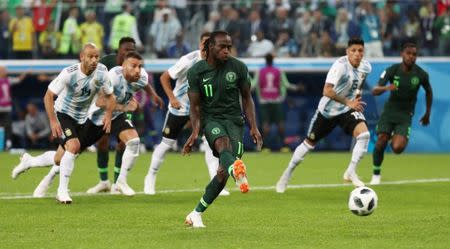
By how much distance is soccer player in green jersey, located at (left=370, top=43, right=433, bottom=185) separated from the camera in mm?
20019

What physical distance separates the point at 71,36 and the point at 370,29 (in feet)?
25.8

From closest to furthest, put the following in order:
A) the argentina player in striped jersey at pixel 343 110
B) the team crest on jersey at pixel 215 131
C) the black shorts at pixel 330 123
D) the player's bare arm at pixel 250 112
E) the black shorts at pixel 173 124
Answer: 1. the team crest on jersey at pixel 215 131
2. the player's bare arm at pixel 250 112
3. the argentina player in striped jersey at pixel 343 110
4. the black shorts at pixel 173 124
5. the black shorts at pixel 330 123

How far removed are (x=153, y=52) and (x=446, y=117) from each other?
25.9ft

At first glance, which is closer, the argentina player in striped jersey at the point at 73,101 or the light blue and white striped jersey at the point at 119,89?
the argentina player in striped jersey at the point at 73,101

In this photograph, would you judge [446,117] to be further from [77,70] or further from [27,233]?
[27,233]

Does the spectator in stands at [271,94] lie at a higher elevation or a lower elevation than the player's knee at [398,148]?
lower

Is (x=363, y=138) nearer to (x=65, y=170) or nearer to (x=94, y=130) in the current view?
(x=94, y=130)

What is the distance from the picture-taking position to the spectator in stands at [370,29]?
30469mm

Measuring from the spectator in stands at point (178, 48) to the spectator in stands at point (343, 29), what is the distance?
12.9 ft

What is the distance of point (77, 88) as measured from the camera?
1620cm

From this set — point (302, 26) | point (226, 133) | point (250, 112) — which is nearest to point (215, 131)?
point (226, 133)

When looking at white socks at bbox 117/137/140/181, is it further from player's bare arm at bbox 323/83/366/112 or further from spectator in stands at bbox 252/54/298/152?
spectator in stands at bbox 252/54/298/152

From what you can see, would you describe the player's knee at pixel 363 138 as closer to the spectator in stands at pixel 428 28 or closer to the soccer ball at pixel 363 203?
the soccer ball at pixel 363 203

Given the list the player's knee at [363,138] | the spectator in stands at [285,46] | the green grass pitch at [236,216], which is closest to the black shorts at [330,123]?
the player's knee at [363,138]
